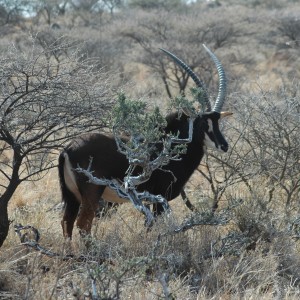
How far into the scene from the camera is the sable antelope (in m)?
6.26

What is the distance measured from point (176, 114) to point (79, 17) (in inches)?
1322

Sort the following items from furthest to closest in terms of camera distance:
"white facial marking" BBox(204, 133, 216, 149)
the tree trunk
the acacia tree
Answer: "white facial marking" BBox(204, 133, 216, 149) → the tree trunk → the acacia tree

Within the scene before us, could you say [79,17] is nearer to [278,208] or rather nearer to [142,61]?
[142,61]

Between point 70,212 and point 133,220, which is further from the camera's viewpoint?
point 133,220

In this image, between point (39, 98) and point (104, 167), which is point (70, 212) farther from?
point (39, 98)

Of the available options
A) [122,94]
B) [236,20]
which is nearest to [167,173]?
[122,94]

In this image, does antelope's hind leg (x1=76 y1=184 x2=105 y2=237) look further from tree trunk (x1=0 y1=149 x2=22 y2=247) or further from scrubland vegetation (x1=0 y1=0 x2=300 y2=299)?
tree trunk (x1=0 y1=149 x2=22 y2=247)

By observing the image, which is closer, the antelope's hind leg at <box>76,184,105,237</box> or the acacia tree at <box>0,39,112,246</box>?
the acacia tree at <box>0,39,112,246</box>

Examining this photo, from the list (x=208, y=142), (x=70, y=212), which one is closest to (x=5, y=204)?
(x=70, y=212)

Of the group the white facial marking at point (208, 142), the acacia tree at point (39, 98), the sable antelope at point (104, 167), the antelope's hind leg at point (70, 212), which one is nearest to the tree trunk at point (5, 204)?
Result: the acacia tree at point (39, 98)

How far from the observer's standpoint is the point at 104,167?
6344 millimetres

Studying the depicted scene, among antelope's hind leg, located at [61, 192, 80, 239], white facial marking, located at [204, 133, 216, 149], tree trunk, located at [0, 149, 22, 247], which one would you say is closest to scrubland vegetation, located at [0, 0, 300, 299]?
tree trunk, located at [0, 149, 22, 247]

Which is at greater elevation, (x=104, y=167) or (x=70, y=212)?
(x=104, y=167)

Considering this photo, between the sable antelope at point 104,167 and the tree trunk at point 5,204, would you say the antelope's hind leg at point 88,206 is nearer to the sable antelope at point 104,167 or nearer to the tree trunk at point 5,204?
the sable antelope at point 104,167
